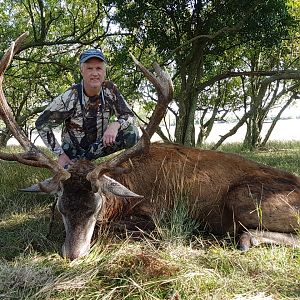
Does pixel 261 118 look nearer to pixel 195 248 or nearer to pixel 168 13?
pixel 168 13

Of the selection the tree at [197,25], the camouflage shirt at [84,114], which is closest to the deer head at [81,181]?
the camouflage shirt at [84,114]

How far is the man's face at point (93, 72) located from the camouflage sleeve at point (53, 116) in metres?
0.31

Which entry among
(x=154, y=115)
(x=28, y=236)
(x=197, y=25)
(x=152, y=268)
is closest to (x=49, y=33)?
(x=197, y=25)

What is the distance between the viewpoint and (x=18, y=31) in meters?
16.9

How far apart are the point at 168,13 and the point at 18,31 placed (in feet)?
24.7

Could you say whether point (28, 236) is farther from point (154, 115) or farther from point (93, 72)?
point (93, 72)

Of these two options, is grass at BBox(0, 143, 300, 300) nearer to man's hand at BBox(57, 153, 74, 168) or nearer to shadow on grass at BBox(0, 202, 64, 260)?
shadow on grass at BBox(0, 202, 64, 260)

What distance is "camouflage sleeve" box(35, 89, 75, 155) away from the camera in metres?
6.12

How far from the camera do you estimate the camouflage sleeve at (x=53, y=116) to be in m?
6.12

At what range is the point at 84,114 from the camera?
649 centimetres

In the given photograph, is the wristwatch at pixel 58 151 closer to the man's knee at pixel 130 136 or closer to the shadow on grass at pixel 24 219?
the shadow on grass at pixel 24 219

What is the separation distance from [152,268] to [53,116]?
116 inches

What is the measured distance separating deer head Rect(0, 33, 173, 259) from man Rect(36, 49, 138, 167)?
0.92 meters

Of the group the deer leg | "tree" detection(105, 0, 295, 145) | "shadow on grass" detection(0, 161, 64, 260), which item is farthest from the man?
"tree" detection(105, 0, 295, 145)
